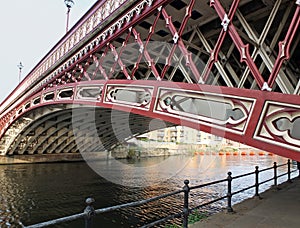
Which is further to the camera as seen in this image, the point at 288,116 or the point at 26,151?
the point at 26,151

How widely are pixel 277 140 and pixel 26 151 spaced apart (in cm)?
2509

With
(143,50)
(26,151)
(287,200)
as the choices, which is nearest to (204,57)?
(143,50)

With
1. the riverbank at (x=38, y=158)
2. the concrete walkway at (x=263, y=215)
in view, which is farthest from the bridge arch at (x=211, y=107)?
the riverbank at (x=38, y=158)

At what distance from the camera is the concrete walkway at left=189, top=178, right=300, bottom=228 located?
5090 millimetres

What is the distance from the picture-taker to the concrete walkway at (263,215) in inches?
200

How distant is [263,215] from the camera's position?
18.6 feet

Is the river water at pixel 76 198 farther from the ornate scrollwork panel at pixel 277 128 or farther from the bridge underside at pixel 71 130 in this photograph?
the ornate scrollwork panel at pixel 277 128

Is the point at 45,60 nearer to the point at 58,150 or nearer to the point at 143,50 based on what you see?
the point at 143,50

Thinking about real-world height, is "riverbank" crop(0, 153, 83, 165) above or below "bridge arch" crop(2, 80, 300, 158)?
below

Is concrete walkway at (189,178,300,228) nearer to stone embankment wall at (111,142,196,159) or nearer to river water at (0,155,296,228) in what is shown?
river water at (0,155,296,228)

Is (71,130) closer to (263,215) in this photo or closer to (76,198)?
(76,198)

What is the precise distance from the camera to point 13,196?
39.8ft

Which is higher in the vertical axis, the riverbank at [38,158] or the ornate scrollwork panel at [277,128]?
the ornate scrollwork panel at [277,128]

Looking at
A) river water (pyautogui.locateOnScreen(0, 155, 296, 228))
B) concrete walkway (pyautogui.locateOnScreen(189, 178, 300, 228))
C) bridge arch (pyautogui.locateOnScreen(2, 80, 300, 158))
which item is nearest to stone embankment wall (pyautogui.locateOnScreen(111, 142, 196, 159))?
river water (pyautogui.locateOnScreen(0, 155, 296, 228))
